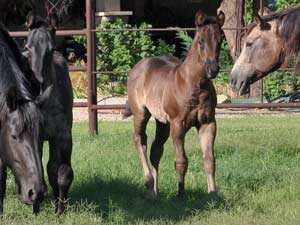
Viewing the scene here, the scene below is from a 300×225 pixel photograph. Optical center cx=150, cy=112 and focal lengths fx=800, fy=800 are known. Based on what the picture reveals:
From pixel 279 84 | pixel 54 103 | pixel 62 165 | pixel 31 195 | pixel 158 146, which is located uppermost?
pixel 54 103

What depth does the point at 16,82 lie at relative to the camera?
5.80m

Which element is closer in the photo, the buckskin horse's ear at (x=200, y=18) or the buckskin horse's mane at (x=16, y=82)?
the buckskin horse's mane at (x=16, y=82)

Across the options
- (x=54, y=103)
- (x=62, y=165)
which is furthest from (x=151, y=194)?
(x=54, y=103)

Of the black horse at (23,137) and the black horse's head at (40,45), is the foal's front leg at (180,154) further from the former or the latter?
the black horse at (23,137)

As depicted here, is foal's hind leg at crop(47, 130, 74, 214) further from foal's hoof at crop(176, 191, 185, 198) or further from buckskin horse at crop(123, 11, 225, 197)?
foal's hoof at crop(176, 191, 185, 198)

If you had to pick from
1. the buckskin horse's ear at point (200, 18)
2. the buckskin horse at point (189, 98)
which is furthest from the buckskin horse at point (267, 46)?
the buckskin horse's ear at point (200, 18)

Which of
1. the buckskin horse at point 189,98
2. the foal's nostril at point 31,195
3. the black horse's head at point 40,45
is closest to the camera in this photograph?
the foal's nostril at point 31,195

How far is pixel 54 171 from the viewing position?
7047 mm

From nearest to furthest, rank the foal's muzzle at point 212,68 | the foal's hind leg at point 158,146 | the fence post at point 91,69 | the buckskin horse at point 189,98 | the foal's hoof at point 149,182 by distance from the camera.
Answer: the foal's muzzle at point 212,68
the buckskin horse at point 189,98
the foal's hoof at point 149,182
the foal's hind leg at point 158,146
the fence post at point 91,69

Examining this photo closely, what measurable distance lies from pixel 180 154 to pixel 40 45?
6.32 feet

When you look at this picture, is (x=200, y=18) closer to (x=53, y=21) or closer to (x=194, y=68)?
(x=194, y=68)

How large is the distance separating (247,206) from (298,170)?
160cm

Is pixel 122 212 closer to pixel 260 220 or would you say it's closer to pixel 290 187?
pixel 260 220

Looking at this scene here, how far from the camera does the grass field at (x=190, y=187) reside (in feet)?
22.1
